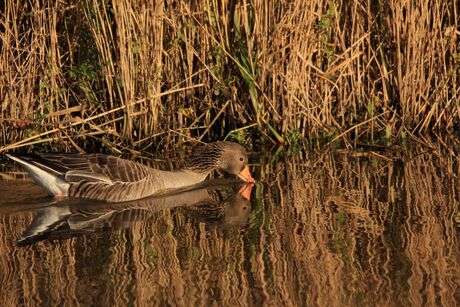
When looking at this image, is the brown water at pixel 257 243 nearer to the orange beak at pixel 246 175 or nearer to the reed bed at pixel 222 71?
the orange beak at pixel 246 175

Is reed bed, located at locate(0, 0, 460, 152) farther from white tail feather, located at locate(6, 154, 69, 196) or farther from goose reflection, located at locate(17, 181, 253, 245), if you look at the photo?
goose reflection, located at locate(17, 181, 253, 245)

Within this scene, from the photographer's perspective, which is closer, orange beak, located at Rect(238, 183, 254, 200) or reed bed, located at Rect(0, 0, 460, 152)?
orange beak, located at Rect(238, 183, 254, 200)

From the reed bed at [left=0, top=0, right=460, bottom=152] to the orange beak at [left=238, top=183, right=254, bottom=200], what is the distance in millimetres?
1584


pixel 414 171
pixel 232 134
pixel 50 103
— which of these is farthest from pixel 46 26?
pixel 414 171

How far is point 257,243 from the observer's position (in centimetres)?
631

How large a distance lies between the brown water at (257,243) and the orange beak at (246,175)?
110mm

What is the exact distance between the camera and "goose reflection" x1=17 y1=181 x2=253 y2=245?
6898mm

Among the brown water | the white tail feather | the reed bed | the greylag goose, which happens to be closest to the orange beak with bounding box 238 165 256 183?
the brown water

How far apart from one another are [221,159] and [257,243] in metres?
2.87

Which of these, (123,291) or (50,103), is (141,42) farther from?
(123,291)

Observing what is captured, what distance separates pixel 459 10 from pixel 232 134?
298 cm

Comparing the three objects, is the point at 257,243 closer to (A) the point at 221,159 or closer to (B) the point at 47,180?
(B) the point at 47,180

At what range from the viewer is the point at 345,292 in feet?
16.9

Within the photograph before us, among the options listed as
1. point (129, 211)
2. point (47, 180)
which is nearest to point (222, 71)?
point (47, 180)
